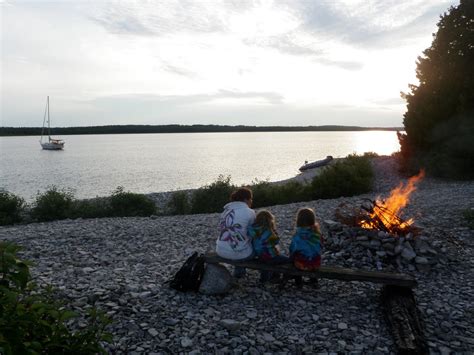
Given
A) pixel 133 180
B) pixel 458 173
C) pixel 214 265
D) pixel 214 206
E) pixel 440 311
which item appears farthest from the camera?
pixel 133 180

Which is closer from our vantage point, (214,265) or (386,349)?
(386,349)

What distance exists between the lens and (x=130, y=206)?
730 inches

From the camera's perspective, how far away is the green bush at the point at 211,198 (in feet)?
63.2

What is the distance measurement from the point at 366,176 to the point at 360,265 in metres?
14.9

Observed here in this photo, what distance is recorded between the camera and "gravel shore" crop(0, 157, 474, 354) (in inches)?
217

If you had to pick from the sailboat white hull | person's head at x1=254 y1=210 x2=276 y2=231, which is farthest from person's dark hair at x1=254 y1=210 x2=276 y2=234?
the sailboat white hull

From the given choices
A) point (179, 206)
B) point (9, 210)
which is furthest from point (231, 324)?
point (9, 210)

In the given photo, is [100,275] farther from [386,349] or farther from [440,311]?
[440,311]

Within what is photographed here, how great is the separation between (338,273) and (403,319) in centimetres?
129

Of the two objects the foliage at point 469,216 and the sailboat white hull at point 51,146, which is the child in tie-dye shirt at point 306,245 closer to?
the foliage at point 469,216

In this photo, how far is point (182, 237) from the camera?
1187cm

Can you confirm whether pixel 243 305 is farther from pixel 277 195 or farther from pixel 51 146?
pixel 51 146

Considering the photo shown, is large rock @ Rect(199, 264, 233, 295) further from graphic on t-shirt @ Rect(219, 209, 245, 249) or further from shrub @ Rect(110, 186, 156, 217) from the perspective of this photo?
shrub @ Rect(110, 186, 156, 217)

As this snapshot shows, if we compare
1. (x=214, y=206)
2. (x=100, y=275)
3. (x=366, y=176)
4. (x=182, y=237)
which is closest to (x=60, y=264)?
(x=100, y=275)
